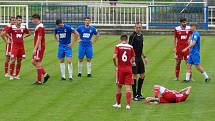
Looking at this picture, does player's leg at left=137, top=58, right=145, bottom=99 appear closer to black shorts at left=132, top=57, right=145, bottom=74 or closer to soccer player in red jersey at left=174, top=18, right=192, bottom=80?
black shorts at left=132, top=57, right=145, bottom=74

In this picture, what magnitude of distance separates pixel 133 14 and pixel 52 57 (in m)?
10.7

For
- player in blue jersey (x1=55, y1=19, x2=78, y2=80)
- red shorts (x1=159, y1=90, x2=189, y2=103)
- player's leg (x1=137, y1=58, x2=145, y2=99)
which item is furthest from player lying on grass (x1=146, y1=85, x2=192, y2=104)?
player in blue jersey (x1=55, y1=19, x2=78, y2=80)

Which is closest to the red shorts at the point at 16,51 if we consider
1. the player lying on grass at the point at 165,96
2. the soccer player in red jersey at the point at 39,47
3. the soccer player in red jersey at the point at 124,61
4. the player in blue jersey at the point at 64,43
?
the soccer player in red jersey at the point at 39,47

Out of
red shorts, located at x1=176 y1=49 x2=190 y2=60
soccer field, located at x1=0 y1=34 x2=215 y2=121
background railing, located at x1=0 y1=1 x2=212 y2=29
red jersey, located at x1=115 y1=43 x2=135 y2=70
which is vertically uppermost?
background railing, located at x1=0 y1=1 x2=212 y2=29

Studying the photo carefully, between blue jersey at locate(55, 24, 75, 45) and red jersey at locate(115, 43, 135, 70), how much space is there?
524 cm

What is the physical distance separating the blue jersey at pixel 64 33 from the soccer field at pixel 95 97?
4.07 ft

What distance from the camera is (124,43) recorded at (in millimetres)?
17938

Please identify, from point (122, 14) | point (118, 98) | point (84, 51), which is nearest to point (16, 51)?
point (84, 51)

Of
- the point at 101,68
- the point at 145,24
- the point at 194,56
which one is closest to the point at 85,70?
the point at 101,68

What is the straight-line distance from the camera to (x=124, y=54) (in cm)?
1788

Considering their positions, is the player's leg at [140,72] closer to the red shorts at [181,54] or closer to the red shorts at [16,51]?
the red shorts at [181,54]

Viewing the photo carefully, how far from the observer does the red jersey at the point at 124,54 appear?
704 inches

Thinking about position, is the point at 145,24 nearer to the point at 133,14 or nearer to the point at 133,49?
the point at 133,14

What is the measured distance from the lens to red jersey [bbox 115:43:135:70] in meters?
17.9
